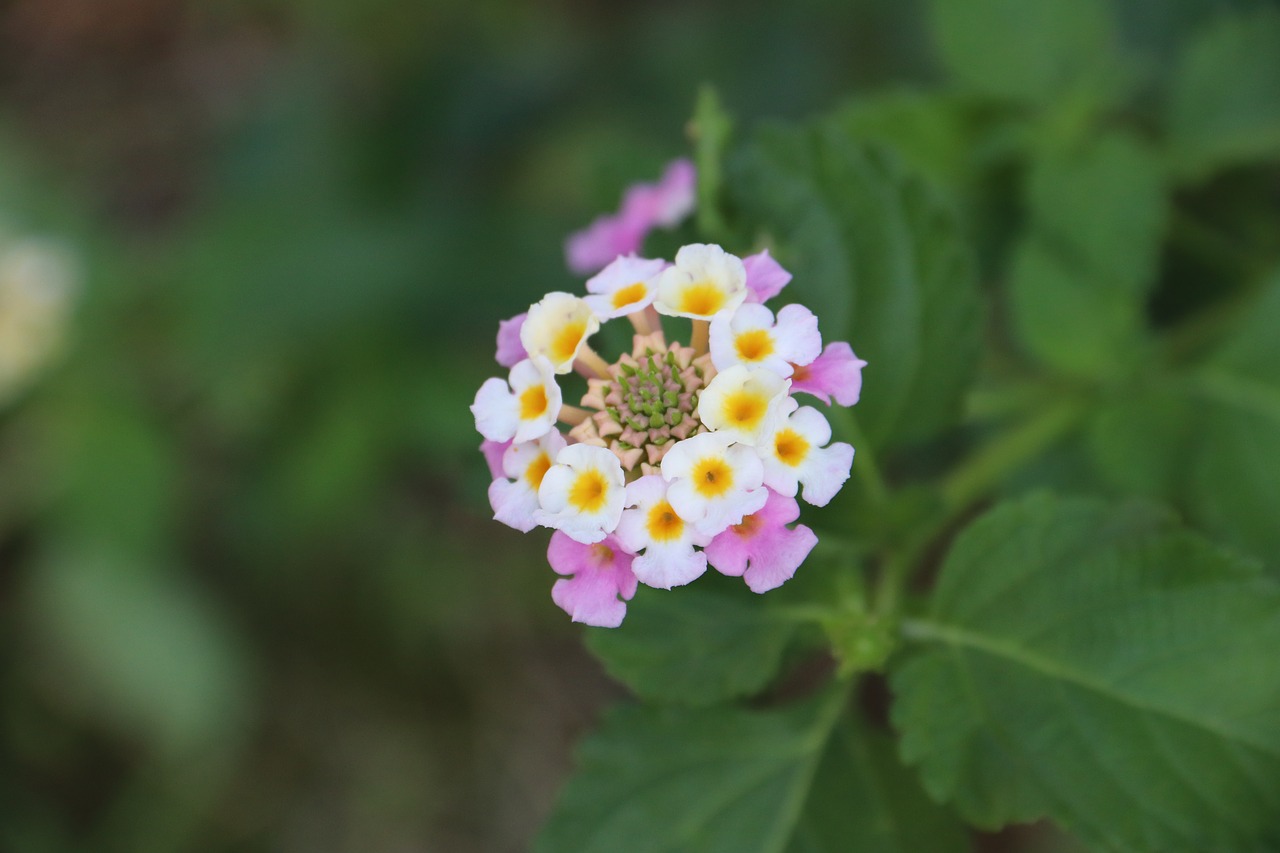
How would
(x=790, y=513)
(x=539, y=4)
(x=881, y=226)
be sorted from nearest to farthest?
(x=790, y=513)
(x=881, y=226)
(x=539, y=4)

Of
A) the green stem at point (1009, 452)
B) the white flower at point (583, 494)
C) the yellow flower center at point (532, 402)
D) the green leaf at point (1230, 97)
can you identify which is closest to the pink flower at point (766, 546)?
the white flower at point (583, 494)

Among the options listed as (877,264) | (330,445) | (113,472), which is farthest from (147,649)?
(877,264)

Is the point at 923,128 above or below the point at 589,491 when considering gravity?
above

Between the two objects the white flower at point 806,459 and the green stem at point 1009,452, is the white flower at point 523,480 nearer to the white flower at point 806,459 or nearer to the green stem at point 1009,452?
the white flower at point 806,459

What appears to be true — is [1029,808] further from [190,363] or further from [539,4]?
[539,4]

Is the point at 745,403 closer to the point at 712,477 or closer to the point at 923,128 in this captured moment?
the point at 712,477

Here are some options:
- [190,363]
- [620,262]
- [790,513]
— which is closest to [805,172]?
[620,262]

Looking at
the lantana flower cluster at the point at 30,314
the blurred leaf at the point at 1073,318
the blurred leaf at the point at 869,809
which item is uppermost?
the lantana flower cluster at the point at 30,314
